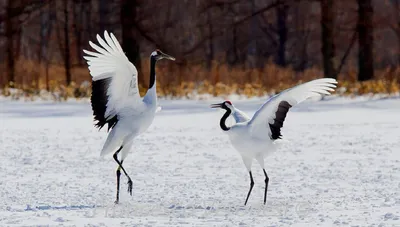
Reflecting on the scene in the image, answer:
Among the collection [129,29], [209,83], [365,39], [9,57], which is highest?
[129,29]

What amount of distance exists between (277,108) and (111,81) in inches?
65.8

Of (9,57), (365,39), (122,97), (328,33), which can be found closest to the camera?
(122,97)

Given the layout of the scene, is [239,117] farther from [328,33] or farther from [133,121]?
[328,33]

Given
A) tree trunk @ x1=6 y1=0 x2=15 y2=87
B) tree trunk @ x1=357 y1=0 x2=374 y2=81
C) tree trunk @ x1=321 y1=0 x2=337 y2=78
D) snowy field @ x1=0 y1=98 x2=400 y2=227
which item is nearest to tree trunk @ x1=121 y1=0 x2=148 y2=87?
tree trunk @ x1=6 y1=0 x2=15 y2=87

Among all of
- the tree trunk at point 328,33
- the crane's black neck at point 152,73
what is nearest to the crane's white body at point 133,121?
the crane's black neck at point 152,73

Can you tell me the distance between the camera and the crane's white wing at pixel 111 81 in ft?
26.2

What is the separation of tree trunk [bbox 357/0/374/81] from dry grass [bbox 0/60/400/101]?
1.41ft

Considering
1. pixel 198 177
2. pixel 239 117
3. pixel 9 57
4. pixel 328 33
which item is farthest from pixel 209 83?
pixel 239 117

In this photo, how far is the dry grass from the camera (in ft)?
73.2

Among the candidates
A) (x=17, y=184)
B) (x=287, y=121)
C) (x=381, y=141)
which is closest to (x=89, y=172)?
(x=17, y=184)

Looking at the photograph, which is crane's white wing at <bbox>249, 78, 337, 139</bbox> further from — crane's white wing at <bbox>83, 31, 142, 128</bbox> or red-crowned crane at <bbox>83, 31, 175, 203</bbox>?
crane's white wing at <bbox>83, 31, 142, 128</bbox>

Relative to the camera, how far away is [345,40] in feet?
148

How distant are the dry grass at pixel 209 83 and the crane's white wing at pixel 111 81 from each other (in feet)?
45.0

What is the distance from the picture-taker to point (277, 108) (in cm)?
773
